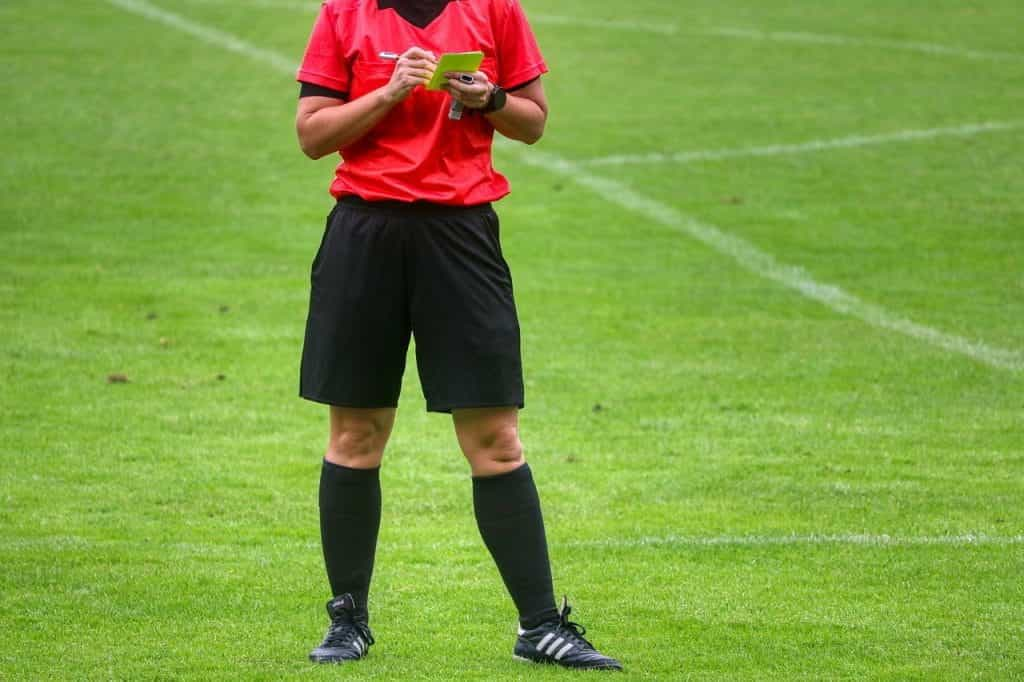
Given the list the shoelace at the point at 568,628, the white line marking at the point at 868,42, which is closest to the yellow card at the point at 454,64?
the shoelace at the point at 568,628

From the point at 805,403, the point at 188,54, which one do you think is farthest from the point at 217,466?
the point at 188,54

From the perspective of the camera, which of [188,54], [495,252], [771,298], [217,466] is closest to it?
[495,252]

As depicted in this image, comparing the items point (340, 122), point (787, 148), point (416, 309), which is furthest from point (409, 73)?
point (787, 148)

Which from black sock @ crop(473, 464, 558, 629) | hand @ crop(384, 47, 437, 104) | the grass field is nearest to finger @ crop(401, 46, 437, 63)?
hand @ crop(384, 47, 437, 104)

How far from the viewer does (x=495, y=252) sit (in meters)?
5.47

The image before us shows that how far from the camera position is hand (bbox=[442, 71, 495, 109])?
16.8ft

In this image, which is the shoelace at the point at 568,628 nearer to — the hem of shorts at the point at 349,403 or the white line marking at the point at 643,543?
the hem of shorts at the point at 349,403

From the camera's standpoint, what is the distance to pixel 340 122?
5266 millimetres

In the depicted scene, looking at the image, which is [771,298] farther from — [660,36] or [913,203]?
[660,36]

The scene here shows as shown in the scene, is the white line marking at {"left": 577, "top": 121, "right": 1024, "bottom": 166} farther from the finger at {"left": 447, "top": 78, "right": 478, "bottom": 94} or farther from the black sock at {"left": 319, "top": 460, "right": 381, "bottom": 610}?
the finger at {"left": 447, "top": 78, "right": 478, "bottom": 94}

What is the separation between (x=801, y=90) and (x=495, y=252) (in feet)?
48.9

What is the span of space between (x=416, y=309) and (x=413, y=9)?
2.68ft

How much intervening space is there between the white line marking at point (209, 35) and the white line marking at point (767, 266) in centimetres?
521

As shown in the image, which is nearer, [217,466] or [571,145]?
[217,466]
